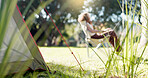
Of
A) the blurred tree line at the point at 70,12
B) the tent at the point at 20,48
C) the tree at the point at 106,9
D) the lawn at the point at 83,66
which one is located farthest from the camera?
the tree at the point at 106,9

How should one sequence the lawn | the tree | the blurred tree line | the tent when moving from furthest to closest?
the tree < the blurred tree line < the tent < the lawn

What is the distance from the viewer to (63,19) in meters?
10.8

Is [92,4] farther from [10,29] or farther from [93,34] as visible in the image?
[10,29]

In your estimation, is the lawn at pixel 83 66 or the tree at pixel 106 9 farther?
the tree at pixel 106 9

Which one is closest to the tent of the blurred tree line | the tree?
the blurred tree line

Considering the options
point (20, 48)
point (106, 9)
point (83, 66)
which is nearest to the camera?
point (20, 48)

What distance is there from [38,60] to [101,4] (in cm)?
1062

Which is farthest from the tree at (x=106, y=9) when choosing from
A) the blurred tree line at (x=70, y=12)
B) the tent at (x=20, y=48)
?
the tent at (x=20, y=48)

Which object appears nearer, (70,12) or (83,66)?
(83,66)

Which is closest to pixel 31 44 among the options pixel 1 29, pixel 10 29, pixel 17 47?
pixel 17 47

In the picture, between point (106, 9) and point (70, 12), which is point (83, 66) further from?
point (106, 9)

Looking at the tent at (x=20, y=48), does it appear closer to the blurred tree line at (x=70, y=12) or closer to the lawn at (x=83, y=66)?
the lawn at (x=83, y=66)

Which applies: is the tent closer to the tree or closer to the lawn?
the lawn

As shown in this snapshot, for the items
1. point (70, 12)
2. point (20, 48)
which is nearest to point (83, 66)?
point (20, 48)
